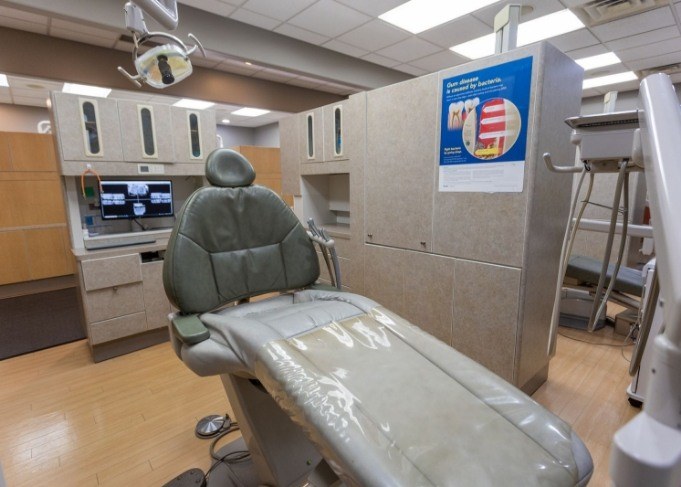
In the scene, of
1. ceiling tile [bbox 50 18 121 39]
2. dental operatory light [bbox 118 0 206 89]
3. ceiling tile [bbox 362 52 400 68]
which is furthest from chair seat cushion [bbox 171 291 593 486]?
ceiling tile [bbox 362 52 400 68]

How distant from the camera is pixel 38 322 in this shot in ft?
11.6

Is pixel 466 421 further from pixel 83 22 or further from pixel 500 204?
pixel 83 22

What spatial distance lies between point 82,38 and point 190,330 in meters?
4.19

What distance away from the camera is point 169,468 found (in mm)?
1710

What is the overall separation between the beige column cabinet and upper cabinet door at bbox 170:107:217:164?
129 cm

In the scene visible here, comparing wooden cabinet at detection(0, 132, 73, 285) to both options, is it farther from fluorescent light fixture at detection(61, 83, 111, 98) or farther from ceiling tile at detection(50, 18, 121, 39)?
ceiling tile at detection(50, 18, 121, 39)

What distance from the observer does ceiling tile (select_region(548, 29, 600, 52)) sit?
12.8ft

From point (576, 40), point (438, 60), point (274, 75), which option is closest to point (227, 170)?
point (438, 60)

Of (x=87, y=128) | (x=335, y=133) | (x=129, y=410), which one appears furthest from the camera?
(x=335, y=133)

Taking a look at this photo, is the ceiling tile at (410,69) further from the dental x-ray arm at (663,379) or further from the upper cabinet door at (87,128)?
the dental x-ray arm at (663,379)

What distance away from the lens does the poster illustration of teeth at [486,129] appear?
6.13 ft

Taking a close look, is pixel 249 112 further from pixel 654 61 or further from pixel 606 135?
pixel 606 135

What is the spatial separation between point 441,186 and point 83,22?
305cm

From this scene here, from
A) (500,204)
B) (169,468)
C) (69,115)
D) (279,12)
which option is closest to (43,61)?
(69,115)
